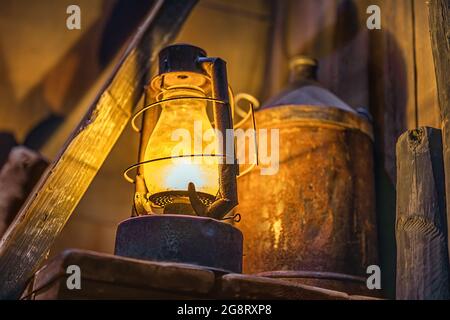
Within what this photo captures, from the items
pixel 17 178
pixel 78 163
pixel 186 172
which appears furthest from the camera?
pixel 17 178

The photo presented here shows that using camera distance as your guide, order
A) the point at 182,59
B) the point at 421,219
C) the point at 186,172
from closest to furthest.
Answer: the point at 421,219 → the point at 186,172 → the point at 182,59

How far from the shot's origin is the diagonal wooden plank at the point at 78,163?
1.97 meters

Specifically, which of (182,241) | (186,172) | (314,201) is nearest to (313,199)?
A: (314,201)

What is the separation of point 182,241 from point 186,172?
247mm

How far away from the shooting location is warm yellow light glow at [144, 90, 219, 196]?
1.82 m

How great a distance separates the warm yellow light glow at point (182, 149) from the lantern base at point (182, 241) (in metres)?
0.17

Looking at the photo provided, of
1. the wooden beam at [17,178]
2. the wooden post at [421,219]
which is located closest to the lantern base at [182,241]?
the wooden post at [421,219]

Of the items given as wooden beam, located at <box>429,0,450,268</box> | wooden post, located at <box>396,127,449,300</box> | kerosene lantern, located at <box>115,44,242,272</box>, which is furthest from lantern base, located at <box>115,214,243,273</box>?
wooden beam, located at <box>429,0,450,268</box>

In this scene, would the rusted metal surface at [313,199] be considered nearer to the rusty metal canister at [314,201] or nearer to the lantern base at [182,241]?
the rusty metal canister at [314,201]

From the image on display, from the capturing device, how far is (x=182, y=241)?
5.33 feet

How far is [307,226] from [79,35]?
1.44 meters

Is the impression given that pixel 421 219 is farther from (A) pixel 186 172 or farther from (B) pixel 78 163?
(B) pixel 78 163
